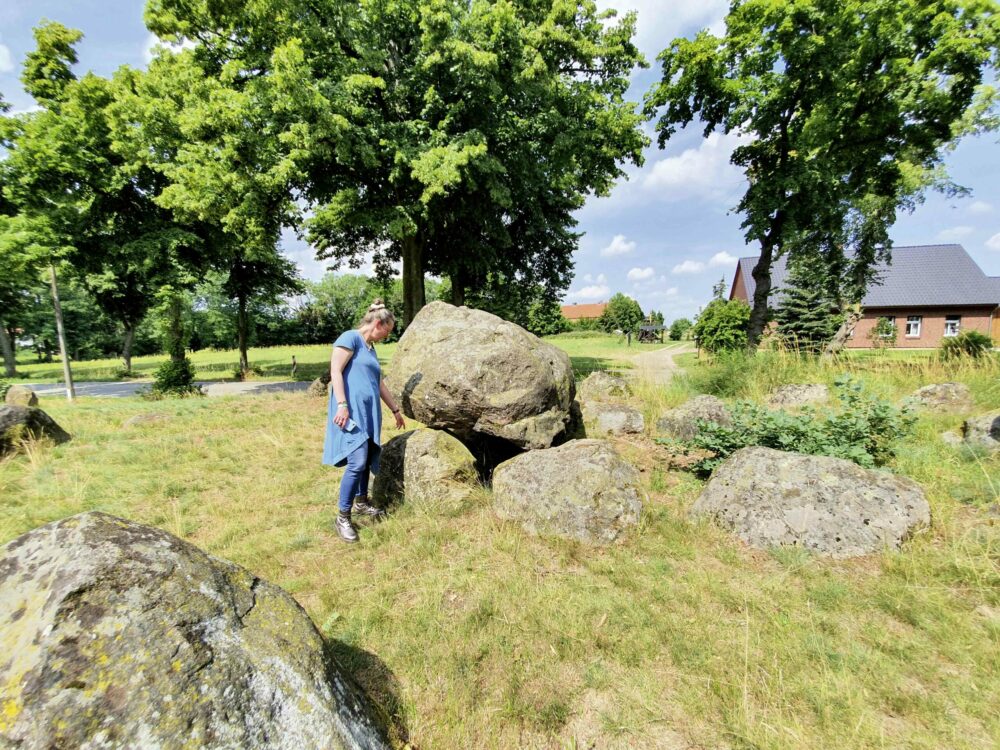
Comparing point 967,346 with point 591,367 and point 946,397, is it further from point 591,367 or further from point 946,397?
point 591,367

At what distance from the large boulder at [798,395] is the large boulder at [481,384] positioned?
529 centimetres

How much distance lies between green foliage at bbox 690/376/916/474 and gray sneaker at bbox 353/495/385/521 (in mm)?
3934

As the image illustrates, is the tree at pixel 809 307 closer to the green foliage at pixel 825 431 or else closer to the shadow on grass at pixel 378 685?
the green foliage at pixel 825 431

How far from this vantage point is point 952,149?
1642cm

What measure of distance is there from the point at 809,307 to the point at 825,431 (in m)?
25.1

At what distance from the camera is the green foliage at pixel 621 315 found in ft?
213

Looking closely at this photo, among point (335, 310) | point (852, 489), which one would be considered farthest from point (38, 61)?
point (335, 310)

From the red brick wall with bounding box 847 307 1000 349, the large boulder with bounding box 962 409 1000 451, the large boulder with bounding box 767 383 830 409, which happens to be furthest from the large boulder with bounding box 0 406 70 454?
the red brick wall with bounding box 847 307 1000 349

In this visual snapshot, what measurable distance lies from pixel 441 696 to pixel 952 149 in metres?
25.7

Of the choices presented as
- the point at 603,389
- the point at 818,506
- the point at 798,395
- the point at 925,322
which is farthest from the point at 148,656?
the point at 925,322

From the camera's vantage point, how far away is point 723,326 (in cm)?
1983

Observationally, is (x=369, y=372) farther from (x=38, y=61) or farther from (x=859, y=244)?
(x=859, y=244)

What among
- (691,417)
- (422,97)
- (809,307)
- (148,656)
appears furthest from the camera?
(809,307)

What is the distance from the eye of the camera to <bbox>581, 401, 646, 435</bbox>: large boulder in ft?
24.2
